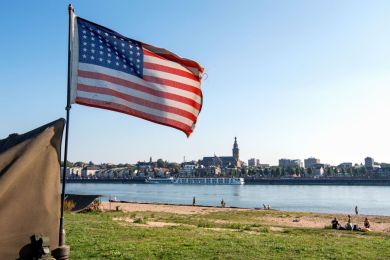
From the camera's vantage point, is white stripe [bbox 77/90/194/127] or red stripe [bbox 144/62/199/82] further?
red stripe [bbox 144/62/199/82]

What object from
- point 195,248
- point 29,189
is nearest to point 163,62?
point 29,189

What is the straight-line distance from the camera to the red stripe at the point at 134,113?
7.73 m

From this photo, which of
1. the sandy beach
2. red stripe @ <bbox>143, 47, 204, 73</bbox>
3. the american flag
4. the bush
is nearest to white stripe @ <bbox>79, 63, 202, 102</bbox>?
the american flag

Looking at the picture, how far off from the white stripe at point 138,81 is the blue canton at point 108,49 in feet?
0.23

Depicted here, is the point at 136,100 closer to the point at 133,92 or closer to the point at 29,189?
the point at 133,92

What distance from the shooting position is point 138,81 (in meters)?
8.42

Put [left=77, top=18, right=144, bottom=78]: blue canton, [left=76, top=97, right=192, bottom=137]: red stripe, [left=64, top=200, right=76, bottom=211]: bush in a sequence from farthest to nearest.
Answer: [left=64, top=200, right=76, bottom=211]: bush → [left=77, top=18, right=144, bottom=78]: blue canton → [left=76, top=97, right=192, bottom=137]: red stripe

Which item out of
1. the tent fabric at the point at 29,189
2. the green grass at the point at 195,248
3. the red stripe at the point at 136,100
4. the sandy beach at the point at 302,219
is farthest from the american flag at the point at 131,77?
the sandy beach at the point at 302,219

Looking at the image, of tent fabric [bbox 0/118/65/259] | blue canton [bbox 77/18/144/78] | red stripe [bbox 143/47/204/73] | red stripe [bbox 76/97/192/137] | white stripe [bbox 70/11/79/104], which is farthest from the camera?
red stripe [bbox 143/47/204/73]

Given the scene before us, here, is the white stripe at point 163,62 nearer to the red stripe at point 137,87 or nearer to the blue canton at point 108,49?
the blue canton at point 108,49

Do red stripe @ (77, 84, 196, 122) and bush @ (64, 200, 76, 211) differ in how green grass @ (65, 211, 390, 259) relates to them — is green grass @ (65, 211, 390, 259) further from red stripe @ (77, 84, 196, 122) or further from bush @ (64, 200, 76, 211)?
bush @ (64, 200, 76, 211)

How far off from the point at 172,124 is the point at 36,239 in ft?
14.5

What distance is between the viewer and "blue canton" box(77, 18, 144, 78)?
26.1 ft

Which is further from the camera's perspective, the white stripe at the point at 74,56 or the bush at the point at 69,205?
the bush at the point at 69,205
